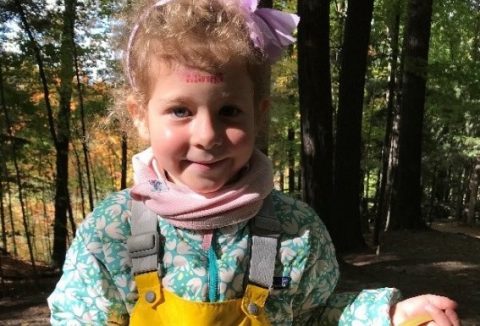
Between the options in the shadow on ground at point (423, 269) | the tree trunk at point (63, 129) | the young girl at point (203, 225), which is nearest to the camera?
the young girl at point (203, 225)

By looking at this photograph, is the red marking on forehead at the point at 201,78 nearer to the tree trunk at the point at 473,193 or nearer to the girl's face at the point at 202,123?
the girl's face at the point at 202,123

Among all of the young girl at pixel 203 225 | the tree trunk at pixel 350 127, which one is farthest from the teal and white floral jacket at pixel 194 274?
the tree trunk at pixel 350 127

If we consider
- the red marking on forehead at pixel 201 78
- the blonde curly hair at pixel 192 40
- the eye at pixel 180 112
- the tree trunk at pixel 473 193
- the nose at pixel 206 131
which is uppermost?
the blonde curly hair at pixel 192 40

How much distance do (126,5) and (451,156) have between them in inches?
779

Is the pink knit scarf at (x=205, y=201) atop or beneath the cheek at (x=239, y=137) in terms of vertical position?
beneath

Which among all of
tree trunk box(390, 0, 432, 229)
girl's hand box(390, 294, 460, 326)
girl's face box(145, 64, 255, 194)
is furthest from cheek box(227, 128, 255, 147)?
tree trunk box(390, 0, 432, 229)

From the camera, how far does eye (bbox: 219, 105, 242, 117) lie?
4.66ft

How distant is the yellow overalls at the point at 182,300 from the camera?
137cm

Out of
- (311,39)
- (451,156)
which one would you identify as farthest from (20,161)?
(451,156)

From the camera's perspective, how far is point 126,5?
1923 millimetres

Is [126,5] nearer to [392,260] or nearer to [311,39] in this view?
[311,39]

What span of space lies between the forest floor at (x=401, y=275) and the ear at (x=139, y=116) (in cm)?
478

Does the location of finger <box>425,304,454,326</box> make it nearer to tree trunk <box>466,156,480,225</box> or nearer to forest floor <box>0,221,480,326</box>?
forest floor <box>0,221,480,326</box>

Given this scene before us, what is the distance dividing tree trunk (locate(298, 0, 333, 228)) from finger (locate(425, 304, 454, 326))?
5.98 m
